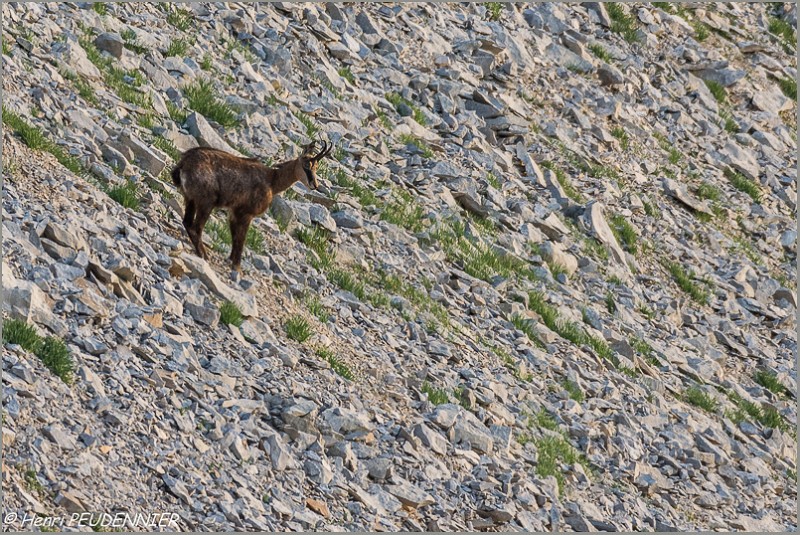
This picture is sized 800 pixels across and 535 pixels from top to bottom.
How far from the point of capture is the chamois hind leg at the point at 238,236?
14.6 m

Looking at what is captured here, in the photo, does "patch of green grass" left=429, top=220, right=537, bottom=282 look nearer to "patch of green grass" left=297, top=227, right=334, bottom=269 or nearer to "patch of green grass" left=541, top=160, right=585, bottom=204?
"patch of green grass" left=297, top=227, right=334, bottom=269

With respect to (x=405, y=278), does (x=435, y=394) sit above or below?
above

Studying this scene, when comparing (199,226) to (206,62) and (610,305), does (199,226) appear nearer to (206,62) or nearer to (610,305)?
(206,62)

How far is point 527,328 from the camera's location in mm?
16875

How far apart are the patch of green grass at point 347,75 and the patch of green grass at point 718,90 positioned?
9277 millimetres

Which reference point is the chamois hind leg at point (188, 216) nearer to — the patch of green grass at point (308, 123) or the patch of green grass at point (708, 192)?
the patch of green grass at point (308, 123)

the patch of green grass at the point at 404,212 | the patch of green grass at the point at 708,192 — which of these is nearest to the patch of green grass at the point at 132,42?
the patch of green grass at the point at 404,212

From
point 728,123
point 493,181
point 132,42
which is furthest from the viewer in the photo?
point 728,123

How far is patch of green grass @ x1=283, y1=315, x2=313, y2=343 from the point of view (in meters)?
13.9

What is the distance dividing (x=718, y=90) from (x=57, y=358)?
62.3ft

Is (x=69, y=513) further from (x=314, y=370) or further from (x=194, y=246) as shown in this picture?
(x=194, y=246)

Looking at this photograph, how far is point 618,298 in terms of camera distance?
19.2 metres

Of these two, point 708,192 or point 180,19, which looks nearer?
point 180,19

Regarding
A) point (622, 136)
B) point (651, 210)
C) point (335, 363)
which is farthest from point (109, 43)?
point (622, 136)
